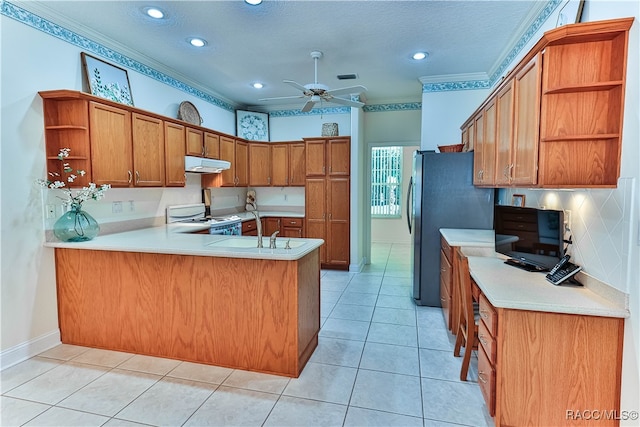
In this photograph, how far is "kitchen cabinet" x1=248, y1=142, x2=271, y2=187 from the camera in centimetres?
579

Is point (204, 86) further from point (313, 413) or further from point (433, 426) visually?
point (433, 426)

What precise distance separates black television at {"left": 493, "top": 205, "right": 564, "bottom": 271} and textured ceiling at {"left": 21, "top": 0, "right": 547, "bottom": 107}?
1733 mm

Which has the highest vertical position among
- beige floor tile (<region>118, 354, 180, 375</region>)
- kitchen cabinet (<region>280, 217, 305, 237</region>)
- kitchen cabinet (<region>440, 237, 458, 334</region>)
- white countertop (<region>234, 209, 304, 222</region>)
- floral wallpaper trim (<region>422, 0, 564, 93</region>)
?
floral wallpaper trim (<region>422, 0, 564, 93</region>)

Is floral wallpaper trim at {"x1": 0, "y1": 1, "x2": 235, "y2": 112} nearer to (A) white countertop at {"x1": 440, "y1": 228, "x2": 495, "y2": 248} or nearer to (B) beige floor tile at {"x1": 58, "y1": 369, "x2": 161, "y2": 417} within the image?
(B) beige floor tile at {"x1": 58, "y1": 369, "x2": 161, "y2": 417}

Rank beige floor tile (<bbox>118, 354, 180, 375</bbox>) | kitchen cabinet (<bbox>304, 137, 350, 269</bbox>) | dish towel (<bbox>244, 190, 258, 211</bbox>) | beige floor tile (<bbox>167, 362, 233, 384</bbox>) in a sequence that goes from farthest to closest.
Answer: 1. dish towel (<bbox>244, 190, 258, 211</bbox>)
2. kitchen cabinet (<bbox>304, 137, 350, 269</bbox>)
3. beige floor tile (<bbox>118, 354, 180, 375</bbox>)
4. beige floor tile (<bbox>167, 362, 233, 384</bbox>)

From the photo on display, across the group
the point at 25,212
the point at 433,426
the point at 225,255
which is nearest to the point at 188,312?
the point at 225,255

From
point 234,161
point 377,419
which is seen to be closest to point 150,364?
point 377,419

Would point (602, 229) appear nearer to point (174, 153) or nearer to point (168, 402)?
point (168, 402)

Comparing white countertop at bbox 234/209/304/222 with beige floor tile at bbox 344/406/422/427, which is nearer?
beige floor tile at bbox 344/406/422/427

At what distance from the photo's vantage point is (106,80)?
331 centimetres

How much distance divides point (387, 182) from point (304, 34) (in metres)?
5.31

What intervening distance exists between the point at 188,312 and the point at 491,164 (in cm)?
280

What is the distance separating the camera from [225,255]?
8.04 feet

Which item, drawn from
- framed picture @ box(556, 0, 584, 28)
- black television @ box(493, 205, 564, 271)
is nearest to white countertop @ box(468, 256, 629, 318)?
black television @ box(493, 205, 564, 271)
